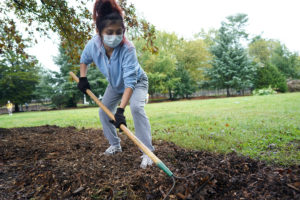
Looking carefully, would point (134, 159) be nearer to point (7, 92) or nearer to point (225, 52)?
point (225, 52)

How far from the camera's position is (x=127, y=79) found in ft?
8.72

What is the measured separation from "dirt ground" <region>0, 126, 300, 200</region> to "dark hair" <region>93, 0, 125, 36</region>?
1.78 meters

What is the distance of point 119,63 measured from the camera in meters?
2.78

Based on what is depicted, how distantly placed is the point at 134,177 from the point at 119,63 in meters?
1.43

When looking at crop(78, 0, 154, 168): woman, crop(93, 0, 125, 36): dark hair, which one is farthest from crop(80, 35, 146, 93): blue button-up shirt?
crop(93, 0, 125, 36): dark hair

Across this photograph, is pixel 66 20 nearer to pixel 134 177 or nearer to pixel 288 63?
pixel 134 177

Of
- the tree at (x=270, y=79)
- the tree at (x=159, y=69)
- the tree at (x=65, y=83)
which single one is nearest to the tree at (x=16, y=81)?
the tree at (x=65, y=83)

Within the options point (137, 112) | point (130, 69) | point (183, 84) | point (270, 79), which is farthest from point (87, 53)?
point (270, 79)

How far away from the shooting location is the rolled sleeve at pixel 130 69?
265 cm

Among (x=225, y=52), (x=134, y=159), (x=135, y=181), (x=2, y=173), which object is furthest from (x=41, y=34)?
(x=225, y=52)

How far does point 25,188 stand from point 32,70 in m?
26.0

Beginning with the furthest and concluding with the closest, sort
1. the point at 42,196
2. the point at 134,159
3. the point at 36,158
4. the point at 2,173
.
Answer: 1. the point at 36,158
2. the point at 134,159
3. the point at 2,173
4. the point at 42,196

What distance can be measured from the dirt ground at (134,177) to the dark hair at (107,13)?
1.78m

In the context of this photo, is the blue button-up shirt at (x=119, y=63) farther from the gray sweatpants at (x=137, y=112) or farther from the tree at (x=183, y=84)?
the tree at (x=183, y=84)
